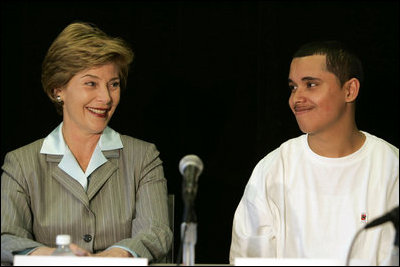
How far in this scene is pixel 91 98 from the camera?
2910 millimetres

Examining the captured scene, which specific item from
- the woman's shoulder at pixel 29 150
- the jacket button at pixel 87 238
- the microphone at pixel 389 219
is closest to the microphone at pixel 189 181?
the microphone at pixel 389 219

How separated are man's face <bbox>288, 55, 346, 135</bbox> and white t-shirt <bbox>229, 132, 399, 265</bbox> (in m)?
0.12

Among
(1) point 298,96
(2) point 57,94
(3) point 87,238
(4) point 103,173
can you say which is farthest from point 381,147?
(2) point 57,94

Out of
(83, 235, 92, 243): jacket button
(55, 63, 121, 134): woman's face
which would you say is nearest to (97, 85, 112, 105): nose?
(55, 63, 121, 134): woman's face

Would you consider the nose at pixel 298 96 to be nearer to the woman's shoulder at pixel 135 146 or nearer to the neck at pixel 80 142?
the woman's shoulder at pixel 135 146

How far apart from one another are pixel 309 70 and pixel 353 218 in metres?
0.69

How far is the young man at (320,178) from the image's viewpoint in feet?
9.24

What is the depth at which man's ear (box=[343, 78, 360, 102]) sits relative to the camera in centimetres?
293

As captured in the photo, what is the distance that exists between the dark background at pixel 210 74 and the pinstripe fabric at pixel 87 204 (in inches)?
18.2

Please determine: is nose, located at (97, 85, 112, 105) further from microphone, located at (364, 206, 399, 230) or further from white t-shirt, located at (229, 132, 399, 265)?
microphone, located at (364, 206, 399, 230)

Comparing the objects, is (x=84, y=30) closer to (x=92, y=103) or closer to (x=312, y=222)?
(x=92, y=103)

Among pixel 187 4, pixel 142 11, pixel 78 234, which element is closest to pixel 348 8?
pixel 187 4

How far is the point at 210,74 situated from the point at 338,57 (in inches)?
27.1

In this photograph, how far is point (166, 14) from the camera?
130 inches
